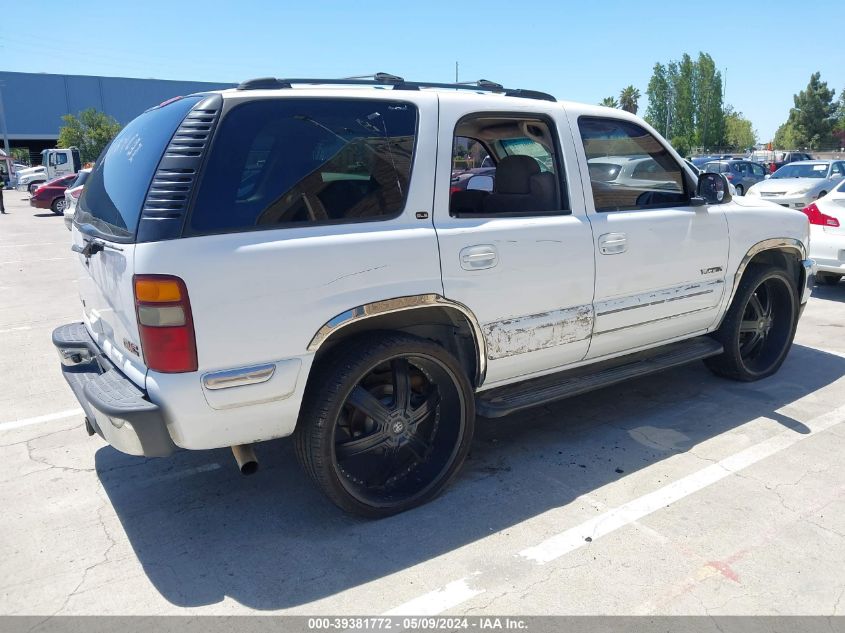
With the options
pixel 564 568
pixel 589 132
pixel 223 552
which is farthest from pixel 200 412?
pixel 589 132

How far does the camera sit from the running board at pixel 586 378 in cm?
364

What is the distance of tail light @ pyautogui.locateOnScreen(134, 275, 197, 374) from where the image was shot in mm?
2596

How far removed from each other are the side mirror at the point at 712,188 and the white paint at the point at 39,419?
457cm

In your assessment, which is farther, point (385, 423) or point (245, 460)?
point (385, 423)

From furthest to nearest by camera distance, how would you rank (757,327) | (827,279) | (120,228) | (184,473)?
(827,279), (757,327), (184,473), (120,228)

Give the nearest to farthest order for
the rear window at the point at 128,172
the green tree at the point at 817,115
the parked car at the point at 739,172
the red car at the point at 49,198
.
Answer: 1. the rear window at the point at 128,172
2. the red car at the point at 49,198
3. the parked car at the point at 739,172
4. the green tree at the point at 817,115

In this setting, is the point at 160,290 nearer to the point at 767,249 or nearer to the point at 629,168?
the point at 629,168

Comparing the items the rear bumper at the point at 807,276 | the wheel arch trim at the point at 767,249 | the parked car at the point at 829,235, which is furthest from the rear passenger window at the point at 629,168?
the parked car at the point at 829,235

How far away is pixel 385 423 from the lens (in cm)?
329

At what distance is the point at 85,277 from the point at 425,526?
2.19 meters

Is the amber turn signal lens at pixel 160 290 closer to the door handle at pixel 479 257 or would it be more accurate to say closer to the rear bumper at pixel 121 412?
the rear bumper at pixel 121 412

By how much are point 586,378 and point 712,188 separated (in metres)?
1.59

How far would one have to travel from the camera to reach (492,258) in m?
3.37

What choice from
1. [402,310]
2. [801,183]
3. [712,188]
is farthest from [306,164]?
[801,183]
